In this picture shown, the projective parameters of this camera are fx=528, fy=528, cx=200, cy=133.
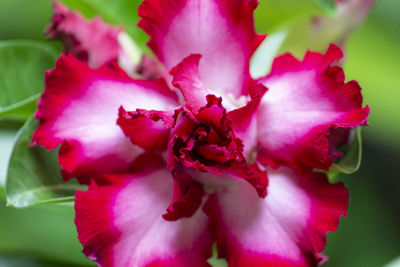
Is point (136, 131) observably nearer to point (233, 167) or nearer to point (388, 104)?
point (233, 167)

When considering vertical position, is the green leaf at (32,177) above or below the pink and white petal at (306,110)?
below

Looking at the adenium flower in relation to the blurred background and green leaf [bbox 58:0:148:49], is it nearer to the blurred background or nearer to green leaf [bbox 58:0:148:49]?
the blurred background

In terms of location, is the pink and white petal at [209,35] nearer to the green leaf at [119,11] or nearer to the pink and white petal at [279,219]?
the pink and white petal at [279,219]

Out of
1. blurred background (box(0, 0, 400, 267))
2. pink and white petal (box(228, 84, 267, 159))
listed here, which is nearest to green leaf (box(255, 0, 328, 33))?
blurred background (box(0, 0, 400, 267))

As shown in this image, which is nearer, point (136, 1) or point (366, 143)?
point (136, 1)

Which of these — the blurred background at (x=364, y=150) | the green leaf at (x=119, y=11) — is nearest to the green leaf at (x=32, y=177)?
the blurred background at (x=364, y=150)

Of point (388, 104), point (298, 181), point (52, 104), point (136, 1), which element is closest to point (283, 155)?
point (298, 181)

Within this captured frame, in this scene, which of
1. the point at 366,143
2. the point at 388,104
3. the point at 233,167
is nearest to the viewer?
the point at 233,167
